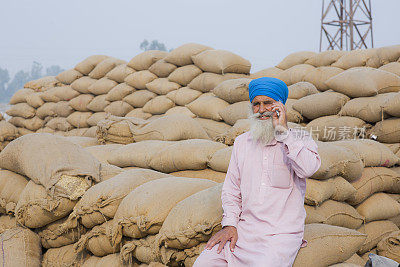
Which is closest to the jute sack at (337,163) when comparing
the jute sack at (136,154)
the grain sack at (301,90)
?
the jute sack at (136,154)

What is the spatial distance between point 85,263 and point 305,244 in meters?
1.28

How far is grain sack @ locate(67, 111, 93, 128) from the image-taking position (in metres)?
5.66

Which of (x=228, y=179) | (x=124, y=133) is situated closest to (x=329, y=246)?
(x=228, y=179)

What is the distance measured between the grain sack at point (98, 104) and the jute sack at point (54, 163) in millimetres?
2981

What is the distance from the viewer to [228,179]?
5.15ft

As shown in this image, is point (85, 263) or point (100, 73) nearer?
point (85, 263)

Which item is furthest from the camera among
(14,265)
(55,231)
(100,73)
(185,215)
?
(100,73)

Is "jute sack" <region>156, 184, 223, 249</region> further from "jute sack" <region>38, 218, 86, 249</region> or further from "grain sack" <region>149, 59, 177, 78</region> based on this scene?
"grain sack" <region>149, 59, 177, 78</region>

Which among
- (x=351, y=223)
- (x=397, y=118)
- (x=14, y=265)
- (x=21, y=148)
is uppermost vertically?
(x=21, y=148)

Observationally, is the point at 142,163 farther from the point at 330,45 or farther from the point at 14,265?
the point at 330,45

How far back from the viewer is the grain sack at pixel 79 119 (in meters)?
5.66

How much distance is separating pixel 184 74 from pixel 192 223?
11.2 ft

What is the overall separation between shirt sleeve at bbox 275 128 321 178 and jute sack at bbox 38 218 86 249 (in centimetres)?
136

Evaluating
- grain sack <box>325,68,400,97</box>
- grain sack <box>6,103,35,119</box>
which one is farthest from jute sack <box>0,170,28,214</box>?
grain sack <box>6,103,35,119</box>
